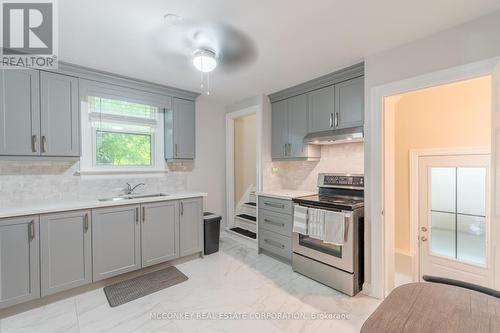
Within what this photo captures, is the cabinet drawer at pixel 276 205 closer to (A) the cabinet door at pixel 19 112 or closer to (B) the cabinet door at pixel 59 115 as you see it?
(B) the cabinet door at pixel 59 115

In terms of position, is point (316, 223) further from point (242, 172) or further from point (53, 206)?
point (53, 206)

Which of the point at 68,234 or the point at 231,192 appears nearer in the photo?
the point at 68,234

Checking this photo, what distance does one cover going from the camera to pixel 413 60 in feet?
6.72

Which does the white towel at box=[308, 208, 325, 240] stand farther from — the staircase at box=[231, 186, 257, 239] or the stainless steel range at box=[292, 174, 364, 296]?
the staircase at box=[231, 186, 257, 239]

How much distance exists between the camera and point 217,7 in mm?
1612

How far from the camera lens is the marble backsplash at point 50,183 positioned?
2.46 meters

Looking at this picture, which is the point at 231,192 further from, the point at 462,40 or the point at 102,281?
the point at 462,40

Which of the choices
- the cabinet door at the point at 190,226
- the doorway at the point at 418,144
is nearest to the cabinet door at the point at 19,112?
the cabinet door at the point at 190,226

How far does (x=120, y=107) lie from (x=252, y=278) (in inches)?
113

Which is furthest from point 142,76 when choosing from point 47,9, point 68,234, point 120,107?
point 68,234

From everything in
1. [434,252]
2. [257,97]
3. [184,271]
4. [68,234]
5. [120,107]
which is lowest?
[184,271]

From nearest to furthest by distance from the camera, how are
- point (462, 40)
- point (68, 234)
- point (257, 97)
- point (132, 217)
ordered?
1. point (462, 40)
2. point (68, 234)
3. point (132, 217)
4. point (257, 97)

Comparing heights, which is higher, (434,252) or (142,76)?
(142,76)

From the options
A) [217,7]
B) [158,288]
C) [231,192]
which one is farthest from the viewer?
[231,192]
